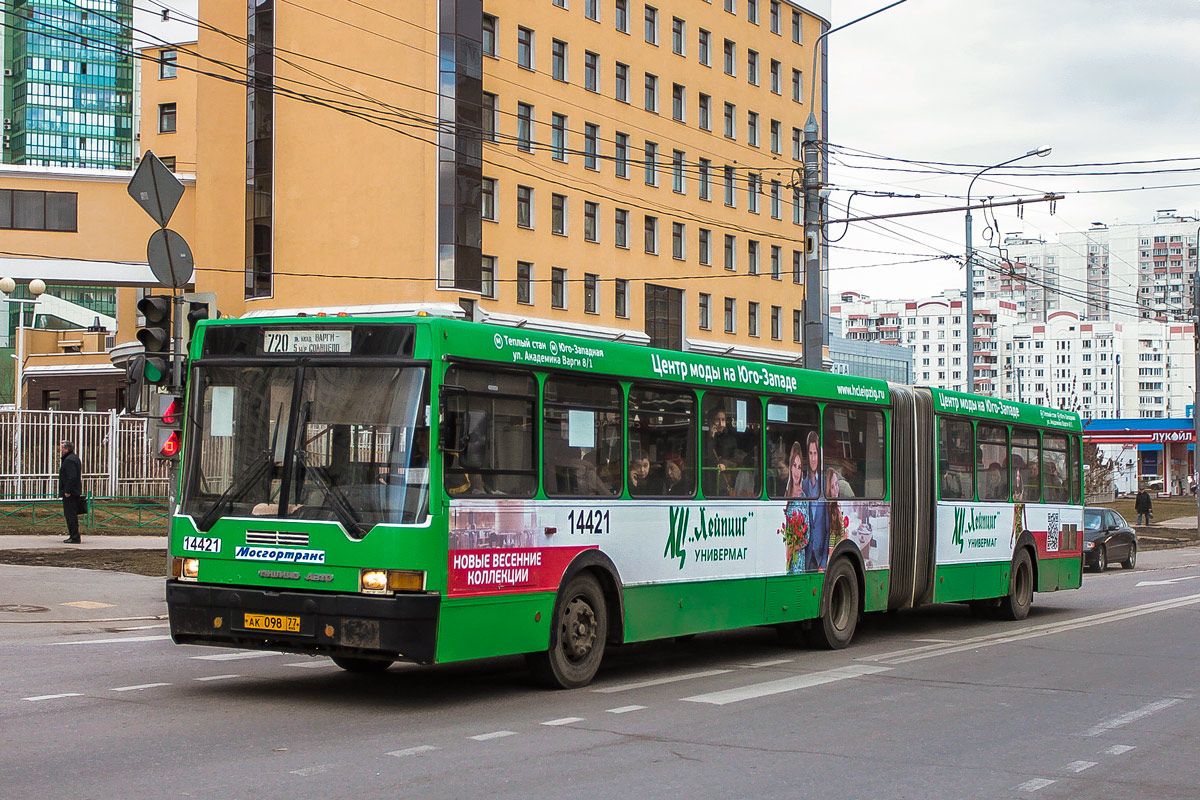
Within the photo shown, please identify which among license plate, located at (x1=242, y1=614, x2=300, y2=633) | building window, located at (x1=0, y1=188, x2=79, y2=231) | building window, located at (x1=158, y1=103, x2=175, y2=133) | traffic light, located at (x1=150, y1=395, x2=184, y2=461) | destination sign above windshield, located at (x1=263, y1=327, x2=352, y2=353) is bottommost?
license plate, located at (x1=242, y1=614, x2=300, y2=633)

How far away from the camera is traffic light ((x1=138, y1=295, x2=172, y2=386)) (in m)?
14.5

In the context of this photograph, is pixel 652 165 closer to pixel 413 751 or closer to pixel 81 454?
pixel 81 454

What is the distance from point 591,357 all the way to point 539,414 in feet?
2.88

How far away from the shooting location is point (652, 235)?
54625mm

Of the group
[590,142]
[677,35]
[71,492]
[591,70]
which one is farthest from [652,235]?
[71,492]

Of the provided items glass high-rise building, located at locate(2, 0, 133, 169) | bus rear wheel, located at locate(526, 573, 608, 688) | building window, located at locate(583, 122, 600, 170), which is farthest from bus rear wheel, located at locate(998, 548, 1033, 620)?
glass high-rise building, located at locate(2, 0, 133, 169)

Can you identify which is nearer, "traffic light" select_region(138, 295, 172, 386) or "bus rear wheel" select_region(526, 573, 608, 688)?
"bus rear wheel" select_region(526, 573, 608, 688)

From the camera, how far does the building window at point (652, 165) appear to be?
5438cm

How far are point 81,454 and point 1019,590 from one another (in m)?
23.4

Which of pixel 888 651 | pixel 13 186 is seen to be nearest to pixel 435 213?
pixel 13 186

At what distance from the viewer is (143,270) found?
130 ft

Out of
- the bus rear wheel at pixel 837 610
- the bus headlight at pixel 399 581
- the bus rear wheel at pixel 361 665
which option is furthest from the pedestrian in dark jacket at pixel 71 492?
the bus headlight at pixel 399 581

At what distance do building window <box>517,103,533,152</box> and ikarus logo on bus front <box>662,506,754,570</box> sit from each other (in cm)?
3553

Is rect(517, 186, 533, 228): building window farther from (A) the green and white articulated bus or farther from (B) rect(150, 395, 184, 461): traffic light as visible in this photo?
(A) the green and white articulated bus
